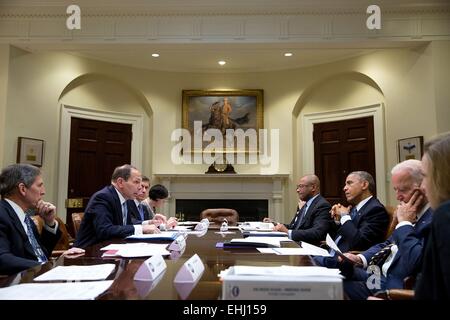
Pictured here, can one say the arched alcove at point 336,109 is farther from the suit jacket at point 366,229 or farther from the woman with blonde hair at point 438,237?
the woman with blonde hair at point 438,237

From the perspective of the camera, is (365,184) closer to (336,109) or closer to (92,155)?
(336,109)

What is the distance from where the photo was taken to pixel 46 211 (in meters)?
2.13

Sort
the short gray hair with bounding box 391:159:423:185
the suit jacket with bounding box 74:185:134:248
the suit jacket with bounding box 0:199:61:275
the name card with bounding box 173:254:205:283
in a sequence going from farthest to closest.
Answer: the suit jacket with bounding box 74:185:134:248, the short gray hair with bounding box 391:159:423:185, the suit jacket with bounding box 0:199:61:275, the name card with bounding box 173:254:205:283

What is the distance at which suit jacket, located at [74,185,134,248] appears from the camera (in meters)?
2.46

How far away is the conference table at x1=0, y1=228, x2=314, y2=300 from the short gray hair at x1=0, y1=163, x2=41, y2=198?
1.59 ft

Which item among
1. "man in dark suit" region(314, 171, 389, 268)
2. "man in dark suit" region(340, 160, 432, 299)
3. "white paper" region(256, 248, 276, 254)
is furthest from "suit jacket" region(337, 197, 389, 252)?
"white paper" region(256, 248, 276, 254)

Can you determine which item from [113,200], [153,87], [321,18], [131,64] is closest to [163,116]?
[153,87]

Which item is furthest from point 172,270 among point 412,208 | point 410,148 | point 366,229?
point 410,148

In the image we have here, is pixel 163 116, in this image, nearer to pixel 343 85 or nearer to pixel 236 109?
pixel 236 109

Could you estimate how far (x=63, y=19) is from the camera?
5.08m

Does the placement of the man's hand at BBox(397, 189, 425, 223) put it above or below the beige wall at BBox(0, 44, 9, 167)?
below

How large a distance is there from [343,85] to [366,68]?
599mm

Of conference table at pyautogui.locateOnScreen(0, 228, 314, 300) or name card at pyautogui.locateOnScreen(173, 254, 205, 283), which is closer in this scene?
conference table at pyautogui.locateOnScreen(0, 228, 314, 300)

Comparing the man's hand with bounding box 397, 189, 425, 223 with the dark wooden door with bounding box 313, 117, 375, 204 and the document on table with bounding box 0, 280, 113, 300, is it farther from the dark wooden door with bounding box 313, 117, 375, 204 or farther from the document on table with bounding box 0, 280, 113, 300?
the dark wooden door with bounding box 313, 117, 375, 204
